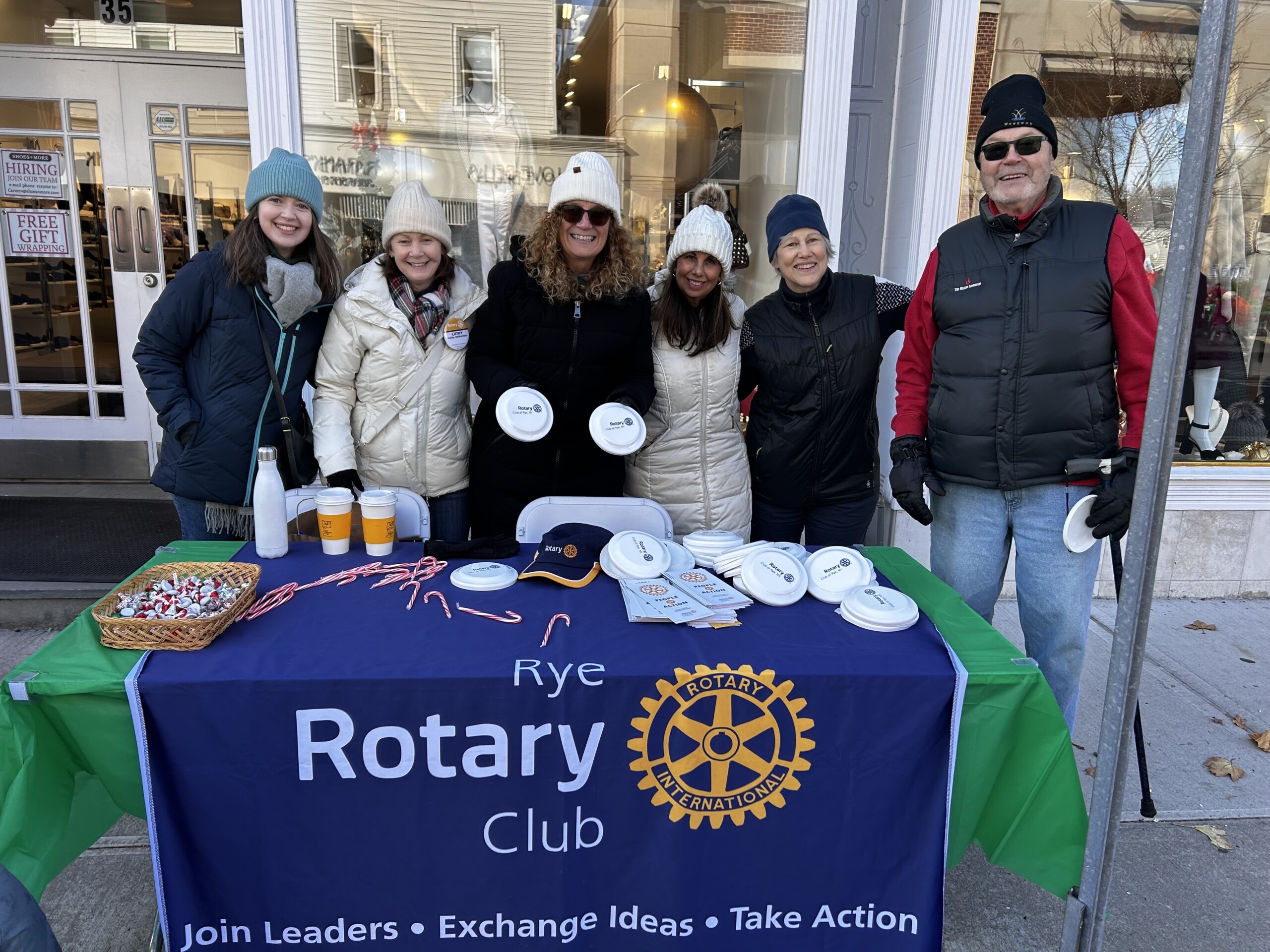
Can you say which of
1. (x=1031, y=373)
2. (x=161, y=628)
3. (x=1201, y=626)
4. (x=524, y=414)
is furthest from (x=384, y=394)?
(x=1201, y=626)

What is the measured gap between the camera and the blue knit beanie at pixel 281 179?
257 cm

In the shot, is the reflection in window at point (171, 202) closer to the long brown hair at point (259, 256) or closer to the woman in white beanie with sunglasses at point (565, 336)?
the long brown hair at point (259, 256)

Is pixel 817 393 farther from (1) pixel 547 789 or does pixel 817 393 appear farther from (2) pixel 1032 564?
(1) pixel 547 789

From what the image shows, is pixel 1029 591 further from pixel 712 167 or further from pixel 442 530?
pixel 712 167

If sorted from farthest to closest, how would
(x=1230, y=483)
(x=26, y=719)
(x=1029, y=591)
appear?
(x=1230, y=483) < (x=1029, y=591) < (x=26, y=719)

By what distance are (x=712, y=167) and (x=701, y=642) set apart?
3453mm

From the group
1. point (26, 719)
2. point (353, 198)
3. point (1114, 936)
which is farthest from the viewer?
point (353, 198)

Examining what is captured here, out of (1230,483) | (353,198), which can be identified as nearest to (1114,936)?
(1230,483)

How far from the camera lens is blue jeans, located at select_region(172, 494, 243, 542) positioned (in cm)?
271

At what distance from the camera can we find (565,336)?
8.95 feet

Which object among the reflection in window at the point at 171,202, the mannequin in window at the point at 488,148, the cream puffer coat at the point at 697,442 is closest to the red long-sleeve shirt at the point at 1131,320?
the cream puffer coat at the point at 697,442

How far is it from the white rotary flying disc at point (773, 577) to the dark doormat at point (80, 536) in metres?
3.14

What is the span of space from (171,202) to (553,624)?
446cm

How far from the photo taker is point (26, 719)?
1.66 m
